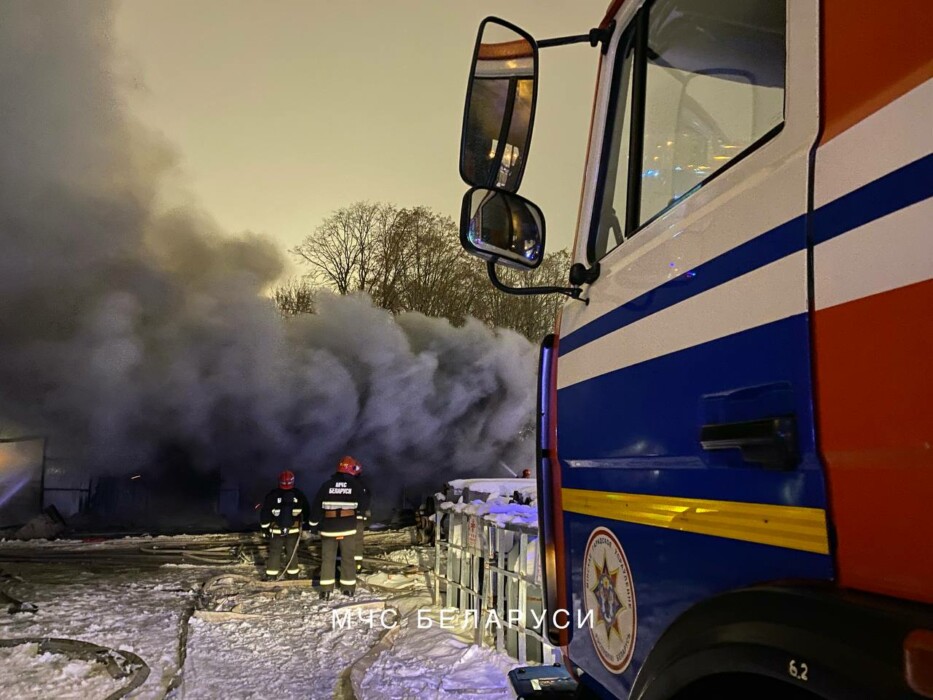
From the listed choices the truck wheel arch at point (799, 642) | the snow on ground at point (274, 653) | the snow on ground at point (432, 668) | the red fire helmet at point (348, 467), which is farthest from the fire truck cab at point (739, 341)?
the red fire helmet at point (348, 467)

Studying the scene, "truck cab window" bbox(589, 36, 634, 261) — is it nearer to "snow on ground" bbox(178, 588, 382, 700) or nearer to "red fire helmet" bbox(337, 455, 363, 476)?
"snow on ground" bbox(178, 588, 382, 700)

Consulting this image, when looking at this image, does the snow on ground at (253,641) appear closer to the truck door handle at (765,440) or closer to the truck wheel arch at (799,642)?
the truck wheel arch at (799,642)

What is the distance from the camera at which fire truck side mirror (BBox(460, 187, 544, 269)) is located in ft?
5.66

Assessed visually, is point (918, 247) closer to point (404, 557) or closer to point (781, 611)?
point (781, 611)

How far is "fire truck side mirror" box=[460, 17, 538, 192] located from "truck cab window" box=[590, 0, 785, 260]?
0.27 meters

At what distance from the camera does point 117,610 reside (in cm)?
708

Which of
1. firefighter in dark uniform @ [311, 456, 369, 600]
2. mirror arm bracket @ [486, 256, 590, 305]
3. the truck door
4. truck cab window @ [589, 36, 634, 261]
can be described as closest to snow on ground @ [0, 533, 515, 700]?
firefighter in dark uniform @ [311, 456, 369, 600]

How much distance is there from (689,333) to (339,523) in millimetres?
6939

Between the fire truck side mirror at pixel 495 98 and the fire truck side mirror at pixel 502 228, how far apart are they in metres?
0.05

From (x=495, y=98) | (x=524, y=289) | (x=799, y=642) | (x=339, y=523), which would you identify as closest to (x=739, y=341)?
(x=799, y=642)

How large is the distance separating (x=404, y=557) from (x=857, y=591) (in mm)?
10325

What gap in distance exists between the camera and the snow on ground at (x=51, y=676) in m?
4.53

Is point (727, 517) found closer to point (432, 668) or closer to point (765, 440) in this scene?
point (765, 440)

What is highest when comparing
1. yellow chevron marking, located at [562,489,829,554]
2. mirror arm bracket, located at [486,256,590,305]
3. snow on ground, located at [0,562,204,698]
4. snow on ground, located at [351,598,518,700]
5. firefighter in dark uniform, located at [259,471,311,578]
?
mirror arm bracket, located at [486,256,590,305]
